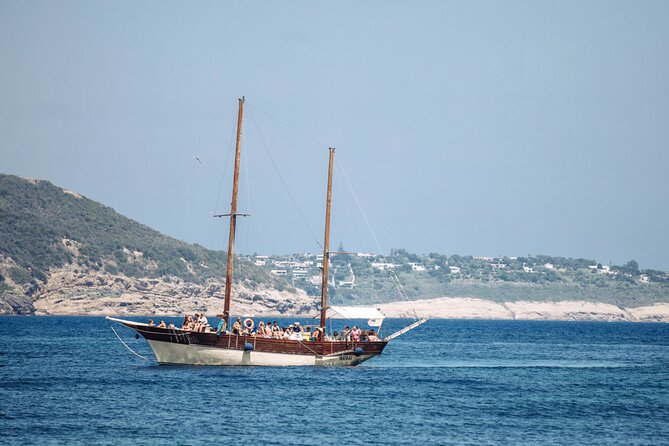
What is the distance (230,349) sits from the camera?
2280 inches

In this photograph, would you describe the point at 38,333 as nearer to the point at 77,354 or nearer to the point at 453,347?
the point at 77,354

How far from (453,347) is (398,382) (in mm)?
46369

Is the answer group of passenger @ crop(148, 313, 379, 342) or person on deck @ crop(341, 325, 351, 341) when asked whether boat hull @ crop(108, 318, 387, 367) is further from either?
person on deck @ crop(341, 325, 351, 341)

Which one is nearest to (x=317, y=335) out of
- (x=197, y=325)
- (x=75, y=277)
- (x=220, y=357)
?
(x=220, y=357)

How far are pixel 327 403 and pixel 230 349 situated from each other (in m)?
13.4

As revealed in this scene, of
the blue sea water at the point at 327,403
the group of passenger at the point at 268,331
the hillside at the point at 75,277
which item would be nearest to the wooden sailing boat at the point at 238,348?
the group of passenger at the point at 268,331

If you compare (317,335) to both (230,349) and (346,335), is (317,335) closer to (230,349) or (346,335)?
(346,335)

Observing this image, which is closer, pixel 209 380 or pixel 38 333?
pixel 209 380

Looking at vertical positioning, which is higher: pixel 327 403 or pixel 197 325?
pixel 197 325

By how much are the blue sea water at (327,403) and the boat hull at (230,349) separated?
73cm

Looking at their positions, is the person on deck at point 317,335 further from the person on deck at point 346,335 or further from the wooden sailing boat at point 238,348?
the person on deck at point 346,335

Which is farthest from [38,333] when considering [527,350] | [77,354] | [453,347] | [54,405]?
[54,405]

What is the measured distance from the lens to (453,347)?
10206 cm

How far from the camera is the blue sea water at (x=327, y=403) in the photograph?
37281mm
